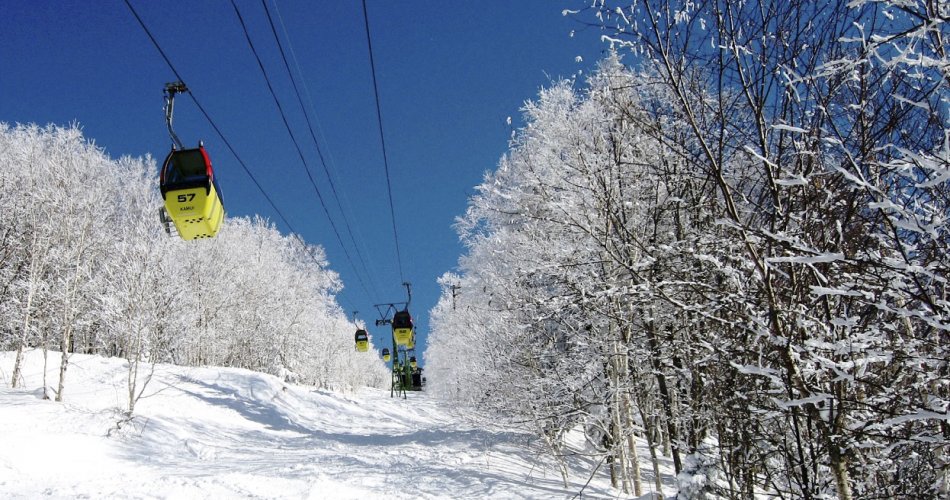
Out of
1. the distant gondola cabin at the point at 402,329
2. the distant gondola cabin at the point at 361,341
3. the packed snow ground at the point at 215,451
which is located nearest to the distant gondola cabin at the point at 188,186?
the packed snow ground at the point at 215,451

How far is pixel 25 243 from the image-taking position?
1941 centimetres

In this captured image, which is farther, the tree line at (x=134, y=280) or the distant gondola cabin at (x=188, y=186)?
the tree line at (x=134, y=280)

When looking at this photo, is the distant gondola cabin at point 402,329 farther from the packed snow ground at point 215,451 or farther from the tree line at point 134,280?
the tree line at point 134,280

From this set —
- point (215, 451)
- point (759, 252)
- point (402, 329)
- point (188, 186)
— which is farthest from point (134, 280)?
point (759, 252)

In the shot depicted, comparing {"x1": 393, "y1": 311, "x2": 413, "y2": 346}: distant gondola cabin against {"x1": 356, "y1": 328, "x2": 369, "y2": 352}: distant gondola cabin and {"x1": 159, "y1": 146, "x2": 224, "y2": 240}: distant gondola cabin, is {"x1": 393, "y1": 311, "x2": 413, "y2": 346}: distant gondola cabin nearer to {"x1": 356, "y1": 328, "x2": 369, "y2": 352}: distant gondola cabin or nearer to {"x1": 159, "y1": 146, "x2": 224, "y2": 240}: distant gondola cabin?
A: {"x1": 356, "y1": 328, "x2": 369, "y2": 352}: distant gondola cabin

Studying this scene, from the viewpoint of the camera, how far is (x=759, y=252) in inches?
107

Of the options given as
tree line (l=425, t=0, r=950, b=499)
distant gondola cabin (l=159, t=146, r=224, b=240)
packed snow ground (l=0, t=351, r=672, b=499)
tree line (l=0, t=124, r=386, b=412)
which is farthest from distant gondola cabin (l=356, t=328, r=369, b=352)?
distant gondola cabin (l=159, t=146, r=224, b=240)

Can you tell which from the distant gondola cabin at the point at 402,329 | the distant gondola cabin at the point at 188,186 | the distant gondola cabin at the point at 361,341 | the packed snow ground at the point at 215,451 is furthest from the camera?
the distant gondola cabin at the point at 361,341

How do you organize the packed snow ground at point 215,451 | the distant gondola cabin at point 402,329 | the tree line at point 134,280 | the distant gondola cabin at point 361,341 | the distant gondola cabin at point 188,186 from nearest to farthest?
the distant gondola cabin at point 188,186, the packed snow ground at point 215,451, the tree line at point 134,280, the distant gondola cabin at point 402,329, the distant gondola cabin at point 361,341

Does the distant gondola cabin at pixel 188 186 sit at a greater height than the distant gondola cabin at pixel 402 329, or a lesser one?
greater

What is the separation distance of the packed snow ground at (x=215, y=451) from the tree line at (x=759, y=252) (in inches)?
79.6

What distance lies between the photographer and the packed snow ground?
302 inches

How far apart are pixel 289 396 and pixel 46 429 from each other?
12.8 m

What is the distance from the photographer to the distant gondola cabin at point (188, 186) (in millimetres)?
6926
